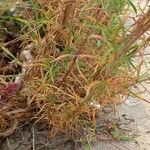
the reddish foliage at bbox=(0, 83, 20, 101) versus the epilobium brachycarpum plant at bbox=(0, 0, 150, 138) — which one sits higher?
the epilobium brachycarpum plant at bbox=(0, 0, 150, 138)

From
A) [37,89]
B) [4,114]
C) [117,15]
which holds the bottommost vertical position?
[4,114]

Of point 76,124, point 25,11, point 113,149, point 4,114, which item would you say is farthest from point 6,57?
point 113,149

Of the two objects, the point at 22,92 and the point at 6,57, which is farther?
the point at 6,57

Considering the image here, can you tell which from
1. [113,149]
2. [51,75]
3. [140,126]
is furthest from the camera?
[140,126]

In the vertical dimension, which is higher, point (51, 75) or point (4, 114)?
point (51, 75)

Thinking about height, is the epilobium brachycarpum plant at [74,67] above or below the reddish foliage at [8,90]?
above

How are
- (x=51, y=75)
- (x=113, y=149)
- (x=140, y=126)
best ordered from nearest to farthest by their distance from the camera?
(x=51, y=75) < (x=113, y=149) < (x=140, y=126)

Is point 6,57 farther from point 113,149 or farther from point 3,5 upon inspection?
point 113,149

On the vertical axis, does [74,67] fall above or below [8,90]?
above
